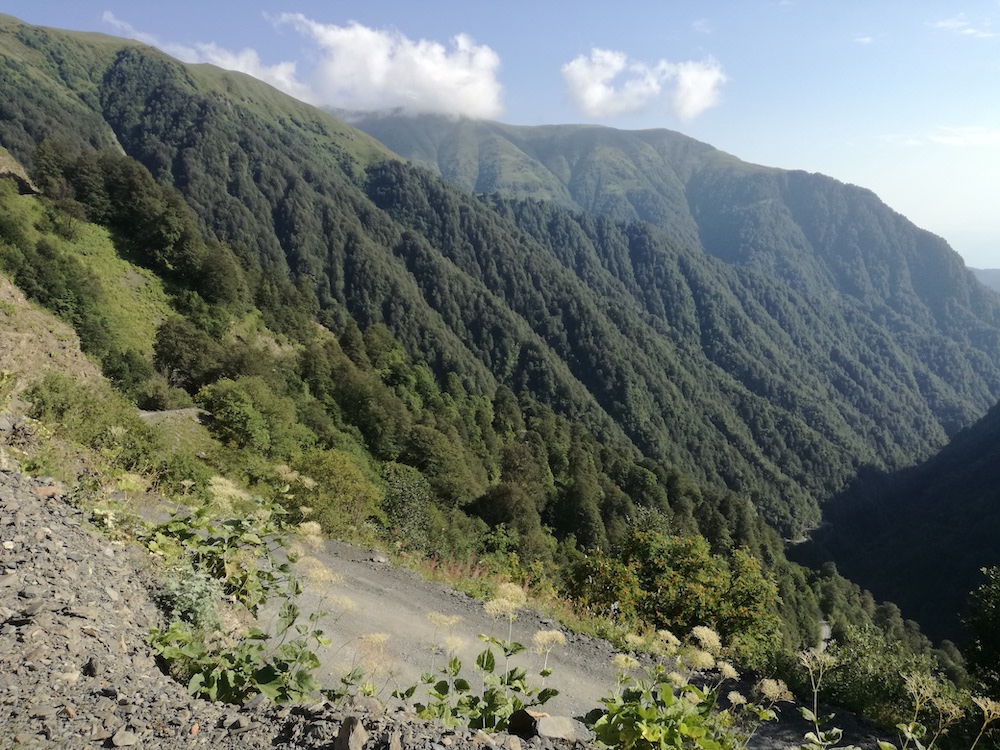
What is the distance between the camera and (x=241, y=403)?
2558 cm

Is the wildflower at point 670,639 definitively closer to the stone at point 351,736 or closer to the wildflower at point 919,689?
the wildflower at point 919,689

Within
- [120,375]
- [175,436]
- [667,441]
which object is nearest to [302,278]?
[120,375]

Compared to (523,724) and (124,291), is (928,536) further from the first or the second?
(523,724)

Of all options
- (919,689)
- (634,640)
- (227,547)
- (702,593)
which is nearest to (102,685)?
(227,547)

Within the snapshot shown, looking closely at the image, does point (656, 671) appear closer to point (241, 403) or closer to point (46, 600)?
point (46, 600)

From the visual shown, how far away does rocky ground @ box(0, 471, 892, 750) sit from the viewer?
417cm

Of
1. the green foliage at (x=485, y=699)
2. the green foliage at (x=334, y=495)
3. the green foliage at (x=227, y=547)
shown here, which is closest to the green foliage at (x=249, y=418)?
the green foliage at (x=334, y=495)

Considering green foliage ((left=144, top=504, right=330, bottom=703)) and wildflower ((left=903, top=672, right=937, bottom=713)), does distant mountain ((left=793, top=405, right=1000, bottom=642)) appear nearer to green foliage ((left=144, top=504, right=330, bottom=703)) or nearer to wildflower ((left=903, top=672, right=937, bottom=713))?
wildflower ((left=903, top=672, right=937, bottom=713))

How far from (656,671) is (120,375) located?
27441 mm

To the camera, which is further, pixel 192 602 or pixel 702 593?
pixel 702 593

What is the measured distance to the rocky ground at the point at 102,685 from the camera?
4.17 m

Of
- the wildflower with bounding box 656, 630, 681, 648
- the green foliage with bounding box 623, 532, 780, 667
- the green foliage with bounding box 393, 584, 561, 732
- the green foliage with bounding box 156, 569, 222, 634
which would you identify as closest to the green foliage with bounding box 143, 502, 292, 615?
the green foliage with bounding box 156, 569, 222, 634

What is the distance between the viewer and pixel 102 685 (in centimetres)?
461

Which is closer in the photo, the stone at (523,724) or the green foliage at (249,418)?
the stone at (523,724)
